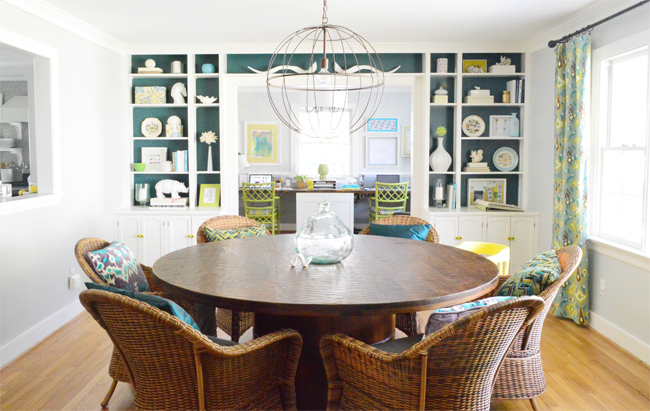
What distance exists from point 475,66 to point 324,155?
4216mm

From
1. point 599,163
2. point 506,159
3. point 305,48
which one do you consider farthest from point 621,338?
point 305,48

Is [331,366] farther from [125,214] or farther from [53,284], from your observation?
[125,214]

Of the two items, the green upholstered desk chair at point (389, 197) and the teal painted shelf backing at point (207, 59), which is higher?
the teal painted shelf backing at point (207, 59)

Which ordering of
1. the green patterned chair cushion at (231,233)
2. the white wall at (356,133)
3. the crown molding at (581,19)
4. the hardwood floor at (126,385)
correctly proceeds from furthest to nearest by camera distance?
the white wall at (356,133) → the crown molding at (581,19) → the green patterned chair cushion at (231,233) → the hardwood floor at (126,385)

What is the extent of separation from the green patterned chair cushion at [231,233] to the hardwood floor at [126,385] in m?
0.73

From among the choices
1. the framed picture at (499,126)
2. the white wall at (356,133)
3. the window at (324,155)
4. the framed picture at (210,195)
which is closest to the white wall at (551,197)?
the framed picture at (499,126)

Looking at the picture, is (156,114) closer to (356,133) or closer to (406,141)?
(356,133)

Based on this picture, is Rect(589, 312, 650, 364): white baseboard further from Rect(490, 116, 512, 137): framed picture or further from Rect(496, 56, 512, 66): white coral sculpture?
Rect(496, 56, 512, 66): white coral sculpture

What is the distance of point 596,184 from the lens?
3990mm

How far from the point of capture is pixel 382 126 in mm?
9062

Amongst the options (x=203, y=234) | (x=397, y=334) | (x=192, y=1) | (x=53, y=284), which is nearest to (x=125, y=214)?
(x=53, y=284)

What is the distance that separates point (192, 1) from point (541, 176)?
3487mm

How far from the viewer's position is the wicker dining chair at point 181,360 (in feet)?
5.77

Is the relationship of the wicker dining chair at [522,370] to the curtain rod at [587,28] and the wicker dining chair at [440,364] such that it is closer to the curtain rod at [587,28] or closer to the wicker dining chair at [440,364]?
the wicker dining chair at [440,364]
